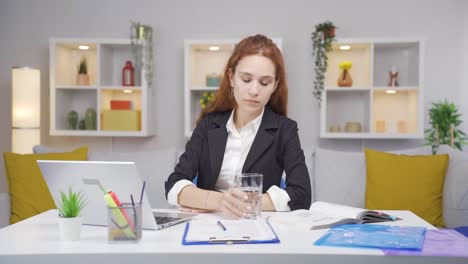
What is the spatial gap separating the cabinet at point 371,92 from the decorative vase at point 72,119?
2.14 metres

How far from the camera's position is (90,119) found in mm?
4621

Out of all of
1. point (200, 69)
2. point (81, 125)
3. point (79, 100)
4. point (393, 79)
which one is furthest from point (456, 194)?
point (79, 100)

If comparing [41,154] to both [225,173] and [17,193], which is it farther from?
[225,173]

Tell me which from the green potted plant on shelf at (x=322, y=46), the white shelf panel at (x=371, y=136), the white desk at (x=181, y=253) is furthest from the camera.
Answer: the green potted plant on shelf at (x=322, y=46)

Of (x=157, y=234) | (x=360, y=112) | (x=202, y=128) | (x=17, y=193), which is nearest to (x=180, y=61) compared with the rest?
(x=360, y=112)

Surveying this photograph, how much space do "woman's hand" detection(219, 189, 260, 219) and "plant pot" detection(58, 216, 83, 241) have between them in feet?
1.67

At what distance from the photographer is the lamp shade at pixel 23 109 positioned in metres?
4.45

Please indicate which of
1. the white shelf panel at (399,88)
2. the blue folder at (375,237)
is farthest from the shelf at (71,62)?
the blue folder at (375,237)

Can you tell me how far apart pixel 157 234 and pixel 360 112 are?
3.59 m

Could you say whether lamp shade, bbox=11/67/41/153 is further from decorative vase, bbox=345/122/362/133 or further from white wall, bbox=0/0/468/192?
decorative vase, bbox=345/122/362/133

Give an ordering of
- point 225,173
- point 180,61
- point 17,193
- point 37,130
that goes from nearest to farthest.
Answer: point 225,173 < point 17,193 < point 37,130 < point 180,61

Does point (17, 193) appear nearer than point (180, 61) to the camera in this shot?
Yes

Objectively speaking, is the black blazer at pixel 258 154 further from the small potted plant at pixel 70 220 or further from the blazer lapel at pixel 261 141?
the small potted plant at pixel 70 220

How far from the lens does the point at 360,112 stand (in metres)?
4.71
